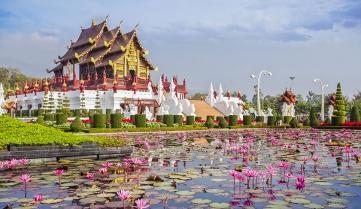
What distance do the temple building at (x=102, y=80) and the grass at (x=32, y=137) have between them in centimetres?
3033

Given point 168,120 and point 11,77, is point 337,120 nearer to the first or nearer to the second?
point 168,120

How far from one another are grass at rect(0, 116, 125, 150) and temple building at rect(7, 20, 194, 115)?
30.3 m

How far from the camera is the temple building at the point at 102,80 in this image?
45219mm

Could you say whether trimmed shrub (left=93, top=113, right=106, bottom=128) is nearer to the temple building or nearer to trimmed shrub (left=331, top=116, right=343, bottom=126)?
the temple building

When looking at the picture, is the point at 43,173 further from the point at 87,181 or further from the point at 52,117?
the point at 52,117

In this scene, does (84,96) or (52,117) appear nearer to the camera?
(52,117)

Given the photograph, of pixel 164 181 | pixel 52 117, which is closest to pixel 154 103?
pixel 52 117

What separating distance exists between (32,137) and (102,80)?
118 feet

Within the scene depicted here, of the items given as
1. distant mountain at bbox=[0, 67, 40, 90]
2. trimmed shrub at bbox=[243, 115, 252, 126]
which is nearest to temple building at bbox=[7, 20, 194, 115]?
trimmed shrub at bbox=[243, 115, 252, 126]

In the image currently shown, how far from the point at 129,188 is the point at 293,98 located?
4080 centimetres

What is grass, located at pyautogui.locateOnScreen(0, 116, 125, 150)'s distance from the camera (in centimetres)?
1172

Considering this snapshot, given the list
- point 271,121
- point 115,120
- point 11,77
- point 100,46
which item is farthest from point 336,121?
point 11,77

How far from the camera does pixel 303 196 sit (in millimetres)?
6477

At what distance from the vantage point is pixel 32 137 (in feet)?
39.4
